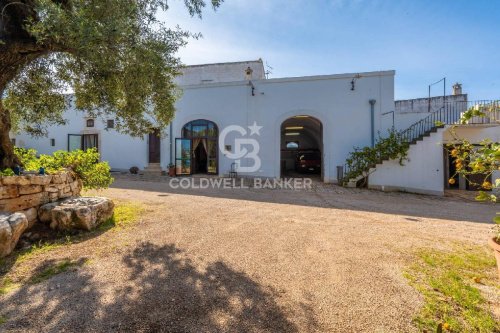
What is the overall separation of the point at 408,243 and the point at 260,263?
2.36m

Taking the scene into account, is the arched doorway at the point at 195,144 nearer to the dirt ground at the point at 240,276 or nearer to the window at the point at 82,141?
the window at the point at 82,141

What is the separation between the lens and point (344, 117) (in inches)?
425

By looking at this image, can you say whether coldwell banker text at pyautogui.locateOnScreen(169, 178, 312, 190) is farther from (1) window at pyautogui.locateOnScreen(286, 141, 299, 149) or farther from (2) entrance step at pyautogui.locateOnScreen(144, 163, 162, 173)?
(1) window at pyautogui.locateOnScreen(286, 141, 299, 149)

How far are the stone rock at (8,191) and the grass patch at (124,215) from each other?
4.13ft

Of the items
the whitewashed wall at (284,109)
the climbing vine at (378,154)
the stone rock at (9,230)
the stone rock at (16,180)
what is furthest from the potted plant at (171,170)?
the stone rock at (9,230)

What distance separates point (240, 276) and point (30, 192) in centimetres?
365

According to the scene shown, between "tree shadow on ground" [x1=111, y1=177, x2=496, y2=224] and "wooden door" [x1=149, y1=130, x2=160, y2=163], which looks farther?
"wooden door" [x1=149, y1=130, x2=160, y2=163]

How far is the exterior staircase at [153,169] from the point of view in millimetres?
12656

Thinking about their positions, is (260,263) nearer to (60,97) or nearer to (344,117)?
(60,97)

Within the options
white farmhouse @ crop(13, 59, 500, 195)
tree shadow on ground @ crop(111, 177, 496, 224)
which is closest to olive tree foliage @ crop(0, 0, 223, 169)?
tree shadow on ground @ crop(111, 177, 496, 224)

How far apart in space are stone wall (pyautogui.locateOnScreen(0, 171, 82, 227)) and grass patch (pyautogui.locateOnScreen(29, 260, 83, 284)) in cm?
141

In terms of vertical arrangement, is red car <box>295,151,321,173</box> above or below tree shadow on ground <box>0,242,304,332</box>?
above

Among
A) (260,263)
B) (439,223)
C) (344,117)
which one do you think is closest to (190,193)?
(260,263)

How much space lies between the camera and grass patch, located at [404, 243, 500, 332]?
1871mm
